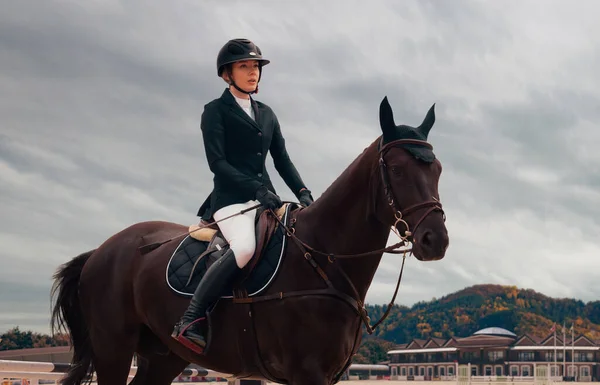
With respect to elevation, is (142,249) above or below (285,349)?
above

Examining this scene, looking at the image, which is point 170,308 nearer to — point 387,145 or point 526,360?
point 387,145

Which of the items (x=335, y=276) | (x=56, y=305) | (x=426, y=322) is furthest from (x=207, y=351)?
(x=426, y=322)

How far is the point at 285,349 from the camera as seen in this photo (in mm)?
5586

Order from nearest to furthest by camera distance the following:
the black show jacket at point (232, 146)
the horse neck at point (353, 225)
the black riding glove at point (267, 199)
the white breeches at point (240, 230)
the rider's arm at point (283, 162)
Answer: the horse neck at point (353, 225), the white breeches at point (240, 230), the black riding glove at point (267, 199), the black show jacket at point (232, 146), the rider's arm at point (283, 162)

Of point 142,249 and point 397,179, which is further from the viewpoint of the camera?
point 142,249

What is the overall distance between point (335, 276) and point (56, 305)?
337 centimetres

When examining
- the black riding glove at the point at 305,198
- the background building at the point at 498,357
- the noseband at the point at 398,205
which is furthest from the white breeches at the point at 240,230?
the background building at the point at 498,357

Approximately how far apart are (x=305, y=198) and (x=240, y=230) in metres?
0.72

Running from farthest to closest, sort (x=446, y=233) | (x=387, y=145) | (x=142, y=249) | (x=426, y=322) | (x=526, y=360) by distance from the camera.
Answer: (x=426, y=322) < (x=526, y=360) < (x=142, y=249) < (x=387, y=145) < (x=446, y=233)

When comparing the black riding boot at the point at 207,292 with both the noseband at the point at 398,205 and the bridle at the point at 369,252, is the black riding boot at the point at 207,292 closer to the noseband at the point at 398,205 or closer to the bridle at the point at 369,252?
the bridle at the point at 369,252

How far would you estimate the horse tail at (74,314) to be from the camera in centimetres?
730

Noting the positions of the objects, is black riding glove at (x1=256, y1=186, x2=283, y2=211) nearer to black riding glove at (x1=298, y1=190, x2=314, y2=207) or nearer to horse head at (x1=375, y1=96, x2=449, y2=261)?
black riding glove at (x1=298, y1=190, x2=314, y2=207)

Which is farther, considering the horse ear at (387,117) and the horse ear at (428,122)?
the horse ear at (428,122)

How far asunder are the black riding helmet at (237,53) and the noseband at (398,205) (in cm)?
155
